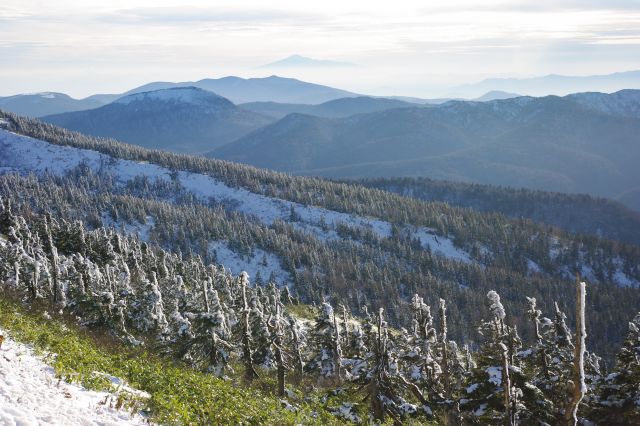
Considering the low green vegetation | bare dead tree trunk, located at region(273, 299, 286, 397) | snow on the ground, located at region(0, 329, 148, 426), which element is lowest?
bare dead tree trunk, located at region(273, 299, 286, 397)

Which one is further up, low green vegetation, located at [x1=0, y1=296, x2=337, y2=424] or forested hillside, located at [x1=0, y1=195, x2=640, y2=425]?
low green vegetation, located at [x1=0, y1=296, x2=337, y2=424]

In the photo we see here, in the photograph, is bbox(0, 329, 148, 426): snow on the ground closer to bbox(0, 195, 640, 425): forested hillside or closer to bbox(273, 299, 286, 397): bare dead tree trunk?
bbox(0, 195, 640, 425): forested hillside

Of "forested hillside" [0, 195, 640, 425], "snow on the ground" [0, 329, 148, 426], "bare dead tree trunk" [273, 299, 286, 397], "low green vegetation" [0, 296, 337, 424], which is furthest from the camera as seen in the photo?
"bare dead tree trunk" [273, 299, 286, 397]

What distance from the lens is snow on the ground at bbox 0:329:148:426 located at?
14961 mm

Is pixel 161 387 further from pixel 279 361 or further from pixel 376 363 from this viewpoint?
pixel 279 361

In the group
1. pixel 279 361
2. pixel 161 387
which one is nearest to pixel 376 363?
pixel 279 361

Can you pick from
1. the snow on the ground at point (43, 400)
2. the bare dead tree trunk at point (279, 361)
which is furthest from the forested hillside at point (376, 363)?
the snow on the ground at point (43, 400)

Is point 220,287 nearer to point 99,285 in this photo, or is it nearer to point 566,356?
point 99,285

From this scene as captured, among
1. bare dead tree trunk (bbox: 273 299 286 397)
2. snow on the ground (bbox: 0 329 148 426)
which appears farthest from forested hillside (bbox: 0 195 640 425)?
snow on the ground (bbox: 0 329 148 426)

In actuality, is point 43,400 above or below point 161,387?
above

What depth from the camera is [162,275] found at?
4272 inches

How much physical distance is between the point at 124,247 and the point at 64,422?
107 m

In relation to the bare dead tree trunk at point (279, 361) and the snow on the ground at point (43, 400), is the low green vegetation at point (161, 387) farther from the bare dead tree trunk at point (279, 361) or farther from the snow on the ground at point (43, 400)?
the bare dead tree trunk at point (279, 361)

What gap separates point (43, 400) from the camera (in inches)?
648
